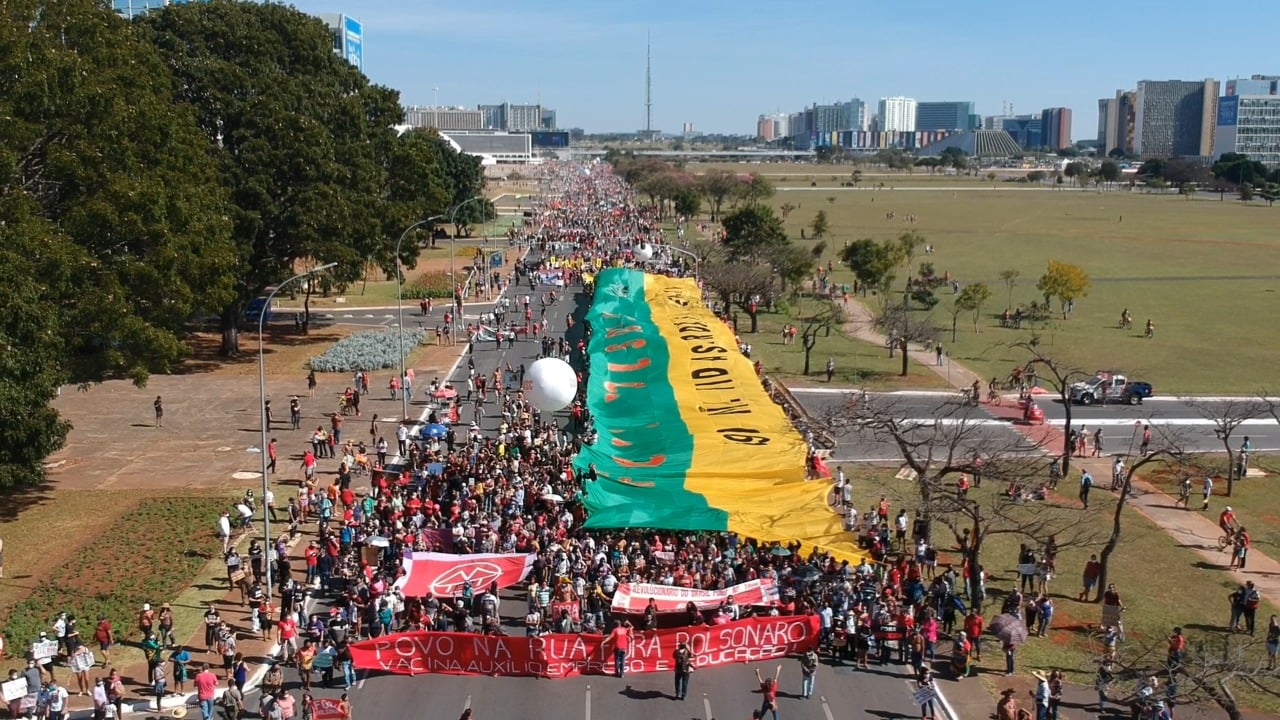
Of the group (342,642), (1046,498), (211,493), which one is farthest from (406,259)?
(342,642)

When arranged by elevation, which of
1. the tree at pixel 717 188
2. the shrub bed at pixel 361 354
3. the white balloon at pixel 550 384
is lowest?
the shrub bed at pixel 361 354

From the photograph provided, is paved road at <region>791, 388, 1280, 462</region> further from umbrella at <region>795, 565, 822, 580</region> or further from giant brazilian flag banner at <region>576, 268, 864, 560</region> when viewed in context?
umbrella at <region>795, 565, 822, 580</region>

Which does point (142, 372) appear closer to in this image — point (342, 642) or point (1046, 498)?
point (342, 642)

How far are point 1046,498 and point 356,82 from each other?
44.0 m

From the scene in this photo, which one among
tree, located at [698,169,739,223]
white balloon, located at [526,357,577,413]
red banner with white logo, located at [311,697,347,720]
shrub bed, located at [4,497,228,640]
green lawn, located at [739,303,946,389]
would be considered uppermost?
tree, located at [698,169,739,223]

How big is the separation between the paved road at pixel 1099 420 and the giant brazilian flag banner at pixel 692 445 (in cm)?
350

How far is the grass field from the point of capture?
5541 cm

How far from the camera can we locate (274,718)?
768 inches

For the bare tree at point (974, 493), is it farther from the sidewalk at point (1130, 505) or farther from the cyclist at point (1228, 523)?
the cyclist at point (1228, 523)

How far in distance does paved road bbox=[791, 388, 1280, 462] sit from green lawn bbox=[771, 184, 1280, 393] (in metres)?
4.76

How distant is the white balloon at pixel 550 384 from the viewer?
1405 inches

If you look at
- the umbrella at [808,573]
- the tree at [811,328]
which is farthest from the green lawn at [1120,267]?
the umbrella at [808,573]

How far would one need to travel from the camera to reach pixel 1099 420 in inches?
1732

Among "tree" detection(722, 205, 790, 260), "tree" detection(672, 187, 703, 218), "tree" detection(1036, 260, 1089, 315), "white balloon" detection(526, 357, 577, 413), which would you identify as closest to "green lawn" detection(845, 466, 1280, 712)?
"white balloon" detection(526, 357, 577, 413)
